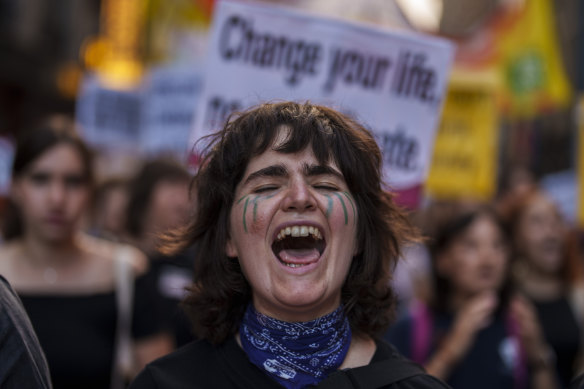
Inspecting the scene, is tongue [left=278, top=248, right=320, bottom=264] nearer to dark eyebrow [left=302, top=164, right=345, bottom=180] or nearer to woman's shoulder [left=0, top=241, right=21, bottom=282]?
dark eyebrow [left=302, top=164, right=345, bottom=180]

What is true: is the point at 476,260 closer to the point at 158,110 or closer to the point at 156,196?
the point at 156,196

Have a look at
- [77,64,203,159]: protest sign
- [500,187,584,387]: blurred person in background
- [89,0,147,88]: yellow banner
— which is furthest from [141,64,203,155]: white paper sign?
[89,0,147,88]: yellow banner

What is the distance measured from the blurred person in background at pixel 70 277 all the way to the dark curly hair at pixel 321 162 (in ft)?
3.06

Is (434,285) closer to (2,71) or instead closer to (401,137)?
(401,137)

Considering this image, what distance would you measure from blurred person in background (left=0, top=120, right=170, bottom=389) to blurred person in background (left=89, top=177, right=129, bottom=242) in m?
2.62

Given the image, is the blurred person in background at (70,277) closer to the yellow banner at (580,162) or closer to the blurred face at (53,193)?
the blurred face at (53,193)

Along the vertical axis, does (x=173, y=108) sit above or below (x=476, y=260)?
below

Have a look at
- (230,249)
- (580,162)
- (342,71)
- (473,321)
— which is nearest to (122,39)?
(580,162)

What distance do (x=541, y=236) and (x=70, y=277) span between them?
2.95 meters

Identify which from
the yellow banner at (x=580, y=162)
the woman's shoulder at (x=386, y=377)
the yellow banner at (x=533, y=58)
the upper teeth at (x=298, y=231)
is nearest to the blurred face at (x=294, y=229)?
the upper teeth at (x=298, y=231)

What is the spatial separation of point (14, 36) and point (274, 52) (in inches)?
802

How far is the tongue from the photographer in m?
2.07

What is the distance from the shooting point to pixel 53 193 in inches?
134

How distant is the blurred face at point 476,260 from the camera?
382 centimetres
